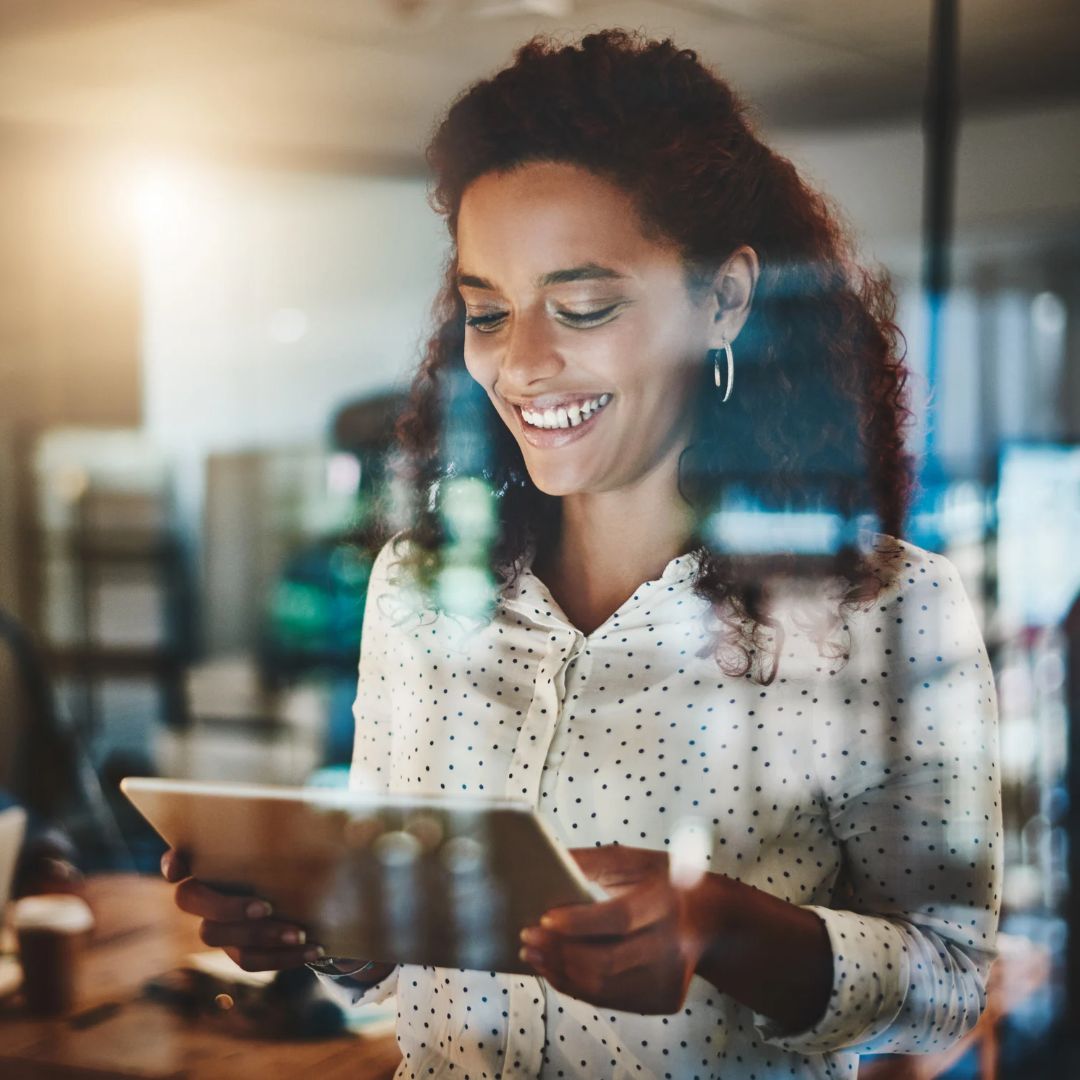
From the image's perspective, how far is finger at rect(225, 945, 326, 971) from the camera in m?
1.14

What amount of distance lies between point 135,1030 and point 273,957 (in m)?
0.32

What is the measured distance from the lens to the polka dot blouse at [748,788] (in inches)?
39.8

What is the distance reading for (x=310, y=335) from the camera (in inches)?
51.8

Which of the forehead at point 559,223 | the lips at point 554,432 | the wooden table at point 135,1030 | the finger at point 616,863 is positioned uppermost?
the forehead at point 559,223

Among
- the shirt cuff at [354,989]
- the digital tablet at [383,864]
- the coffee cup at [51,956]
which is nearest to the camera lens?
the digital tablet at [383,864]

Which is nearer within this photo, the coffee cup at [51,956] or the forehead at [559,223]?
the forehead at [559,223]

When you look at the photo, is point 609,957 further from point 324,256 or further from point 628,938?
point 324,256

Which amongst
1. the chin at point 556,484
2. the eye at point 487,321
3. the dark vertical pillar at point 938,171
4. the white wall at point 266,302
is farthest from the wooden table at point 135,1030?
the dark vertical pillar at point 938,171

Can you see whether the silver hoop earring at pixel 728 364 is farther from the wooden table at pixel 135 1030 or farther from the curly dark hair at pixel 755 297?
the wooden table at pixel 135 1030

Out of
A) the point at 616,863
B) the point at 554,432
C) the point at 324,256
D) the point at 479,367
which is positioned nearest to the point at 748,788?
the point at 616,863

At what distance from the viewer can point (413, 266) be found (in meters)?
1.20

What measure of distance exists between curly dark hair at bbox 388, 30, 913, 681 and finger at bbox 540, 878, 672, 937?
0.70ft

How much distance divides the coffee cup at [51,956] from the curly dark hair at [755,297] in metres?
0.90

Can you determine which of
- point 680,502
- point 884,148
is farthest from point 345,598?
point 884,148
